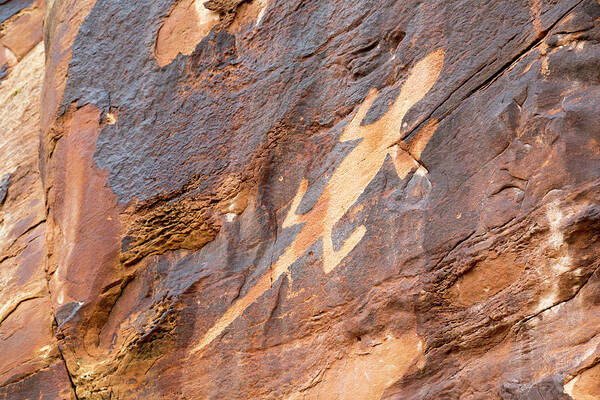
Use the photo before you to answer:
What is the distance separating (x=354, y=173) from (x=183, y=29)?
1.80 meters

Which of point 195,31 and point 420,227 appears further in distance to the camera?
point 195,31

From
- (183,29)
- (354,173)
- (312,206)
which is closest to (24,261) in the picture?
(183,29)

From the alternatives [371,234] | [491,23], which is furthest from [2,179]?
[491,23]

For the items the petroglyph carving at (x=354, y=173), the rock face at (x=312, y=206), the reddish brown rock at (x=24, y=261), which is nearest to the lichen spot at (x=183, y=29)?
the rock face at (x=312, y=206)

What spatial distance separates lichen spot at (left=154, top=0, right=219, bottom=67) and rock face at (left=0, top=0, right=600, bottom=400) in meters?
0.02

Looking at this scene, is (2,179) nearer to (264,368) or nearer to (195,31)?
(195,31)

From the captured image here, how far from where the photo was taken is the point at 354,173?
13.5 ft

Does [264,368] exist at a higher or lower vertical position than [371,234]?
lower

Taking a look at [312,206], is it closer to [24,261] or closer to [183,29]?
[183,29]

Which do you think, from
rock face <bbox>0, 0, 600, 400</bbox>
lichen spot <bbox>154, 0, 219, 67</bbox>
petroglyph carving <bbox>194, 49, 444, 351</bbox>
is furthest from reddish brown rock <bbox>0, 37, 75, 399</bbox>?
lichen spot <bbox>154, 0, 219, 67</bbox>

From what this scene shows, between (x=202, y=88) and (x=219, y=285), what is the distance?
1412 millimetres

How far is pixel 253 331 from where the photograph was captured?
4191 mm

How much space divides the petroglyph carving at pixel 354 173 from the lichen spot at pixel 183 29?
1407 mm

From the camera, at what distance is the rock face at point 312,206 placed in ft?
11.2
